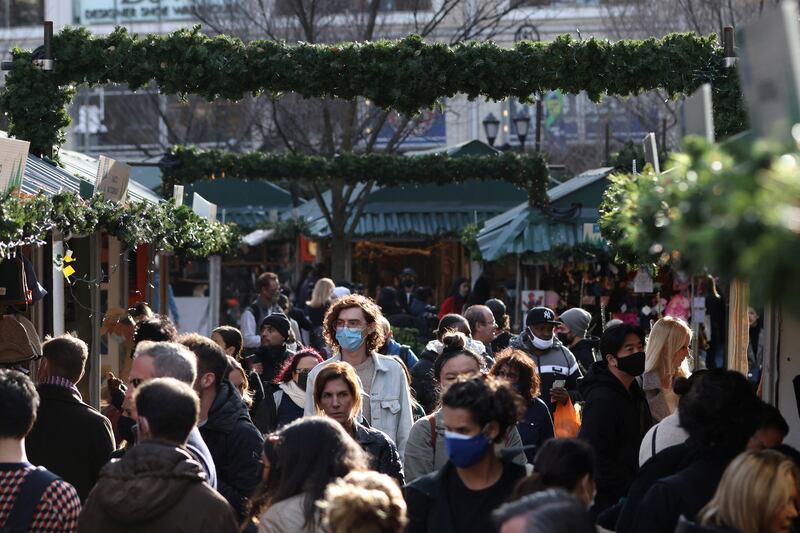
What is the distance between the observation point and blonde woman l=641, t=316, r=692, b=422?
278 inches

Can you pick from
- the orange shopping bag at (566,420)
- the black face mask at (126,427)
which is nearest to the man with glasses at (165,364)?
the black face mask at (126,427)

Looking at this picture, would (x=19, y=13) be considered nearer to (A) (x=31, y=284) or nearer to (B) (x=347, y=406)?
(A) (x=31, y=284)

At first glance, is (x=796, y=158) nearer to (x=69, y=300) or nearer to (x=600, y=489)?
(x=600, y=489)

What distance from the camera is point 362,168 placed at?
21.2 m

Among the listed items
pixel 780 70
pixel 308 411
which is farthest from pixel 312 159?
pixel 780 70

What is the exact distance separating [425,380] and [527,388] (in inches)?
82.7

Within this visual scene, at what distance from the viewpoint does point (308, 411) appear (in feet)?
21.8

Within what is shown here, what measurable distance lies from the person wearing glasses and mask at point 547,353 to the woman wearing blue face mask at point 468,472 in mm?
4370

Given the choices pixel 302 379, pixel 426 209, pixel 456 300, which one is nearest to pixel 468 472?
pixel 302 379

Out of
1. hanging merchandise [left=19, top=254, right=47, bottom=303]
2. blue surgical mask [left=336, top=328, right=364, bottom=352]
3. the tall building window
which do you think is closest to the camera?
blue surgical mask [left=336, top=328, right=364, bottom=352]

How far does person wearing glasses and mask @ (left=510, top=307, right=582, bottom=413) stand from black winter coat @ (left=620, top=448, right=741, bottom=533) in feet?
14.9

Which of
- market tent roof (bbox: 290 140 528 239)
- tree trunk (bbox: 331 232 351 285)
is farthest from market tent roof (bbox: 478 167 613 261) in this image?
market tent roof (bbox: 290 140 528 239)

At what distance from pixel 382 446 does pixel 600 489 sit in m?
1.19

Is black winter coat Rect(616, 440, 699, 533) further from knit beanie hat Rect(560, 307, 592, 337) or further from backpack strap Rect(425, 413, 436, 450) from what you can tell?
knit beanie hat Rect(560, 307, 592, 337)
